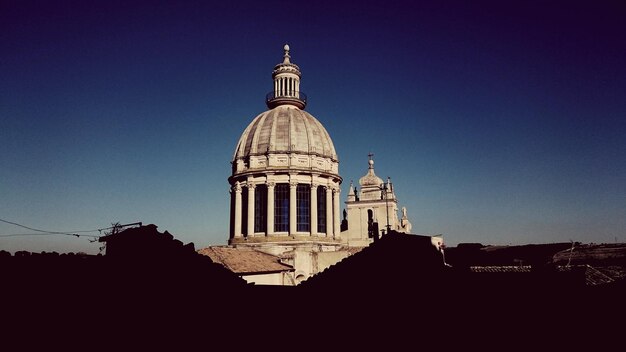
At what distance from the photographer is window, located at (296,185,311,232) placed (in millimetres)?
38188

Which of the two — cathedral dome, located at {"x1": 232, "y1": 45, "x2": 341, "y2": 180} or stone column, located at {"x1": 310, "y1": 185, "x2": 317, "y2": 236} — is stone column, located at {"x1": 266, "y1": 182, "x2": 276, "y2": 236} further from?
stone column, located at {"x1": 310, "y1": 185, "x2": 317, "y2": 236}

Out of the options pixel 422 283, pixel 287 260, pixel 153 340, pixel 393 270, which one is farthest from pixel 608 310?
pixel 287 260

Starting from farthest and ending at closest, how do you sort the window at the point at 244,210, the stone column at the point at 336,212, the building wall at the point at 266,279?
the stone column at the point at 336,212, the window at the point at 244,210, the building wall at the point at 266,279

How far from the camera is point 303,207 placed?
38656mm

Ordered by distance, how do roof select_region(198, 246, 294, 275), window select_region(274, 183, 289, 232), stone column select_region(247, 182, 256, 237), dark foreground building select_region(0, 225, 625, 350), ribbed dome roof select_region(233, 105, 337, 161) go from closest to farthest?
dark foreground building select_region(0, 225, 625, 350), roof select_region(198, 246, 294, 275), window select_region(274, 183, 289, 232), stone column select_region(247, 182, 256, 237), ribbed dome roof select_region(233, 105, 337, 161)

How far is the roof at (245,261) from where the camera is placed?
2729 cm

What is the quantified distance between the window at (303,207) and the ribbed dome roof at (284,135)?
11.3ft

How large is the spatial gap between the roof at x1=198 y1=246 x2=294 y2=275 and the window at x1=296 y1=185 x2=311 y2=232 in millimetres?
5556

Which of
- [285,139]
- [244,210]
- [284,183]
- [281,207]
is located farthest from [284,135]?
[244,210]

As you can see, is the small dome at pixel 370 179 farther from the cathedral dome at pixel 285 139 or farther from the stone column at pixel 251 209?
the stone column at pixel 251 209

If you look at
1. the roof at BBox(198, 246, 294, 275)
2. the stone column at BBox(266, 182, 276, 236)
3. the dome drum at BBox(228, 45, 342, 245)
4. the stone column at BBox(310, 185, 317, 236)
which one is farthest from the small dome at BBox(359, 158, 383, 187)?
the roof at BBox(198, 246, 294, 275)

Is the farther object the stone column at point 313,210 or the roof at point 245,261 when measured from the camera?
the stone column at point 313,210

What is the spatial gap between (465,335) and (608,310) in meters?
3.32

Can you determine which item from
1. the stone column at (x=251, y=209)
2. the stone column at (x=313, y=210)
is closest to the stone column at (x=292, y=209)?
the stone column at (x=313, y=210)
